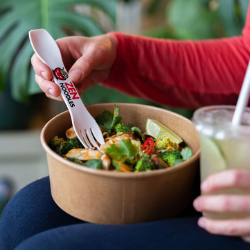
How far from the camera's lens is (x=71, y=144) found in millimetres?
717

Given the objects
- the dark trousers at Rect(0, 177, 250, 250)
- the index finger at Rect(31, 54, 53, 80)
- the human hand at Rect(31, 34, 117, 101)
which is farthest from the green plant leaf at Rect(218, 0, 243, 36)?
the dark trousers at Rect(0, 177, 250, 250)

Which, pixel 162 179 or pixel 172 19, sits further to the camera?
pixel 172 19

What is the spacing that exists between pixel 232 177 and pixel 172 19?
4.58 feet

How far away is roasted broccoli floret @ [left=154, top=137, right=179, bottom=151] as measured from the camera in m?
0.71

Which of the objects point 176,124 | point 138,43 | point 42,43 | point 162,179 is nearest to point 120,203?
point 162,179

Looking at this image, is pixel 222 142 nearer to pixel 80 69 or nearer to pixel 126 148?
pixel 126 148

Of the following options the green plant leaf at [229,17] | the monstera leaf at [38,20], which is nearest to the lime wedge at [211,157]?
the monstera leaf at [38,20]

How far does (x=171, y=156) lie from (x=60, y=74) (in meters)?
0.33

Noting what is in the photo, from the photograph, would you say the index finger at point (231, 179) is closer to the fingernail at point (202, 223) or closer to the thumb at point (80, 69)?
the fingernail at point (202, 223)

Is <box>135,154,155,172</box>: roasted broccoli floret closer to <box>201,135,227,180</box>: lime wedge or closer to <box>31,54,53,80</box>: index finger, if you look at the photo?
<box>201,135,227,180</box>: lime wedge

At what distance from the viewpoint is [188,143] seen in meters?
0.75

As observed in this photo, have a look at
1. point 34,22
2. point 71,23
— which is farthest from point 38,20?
point 71,23

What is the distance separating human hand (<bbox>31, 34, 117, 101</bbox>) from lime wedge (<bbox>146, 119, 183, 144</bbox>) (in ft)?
0.67

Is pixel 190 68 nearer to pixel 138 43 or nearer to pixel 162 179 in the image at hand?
pixel 138 43
